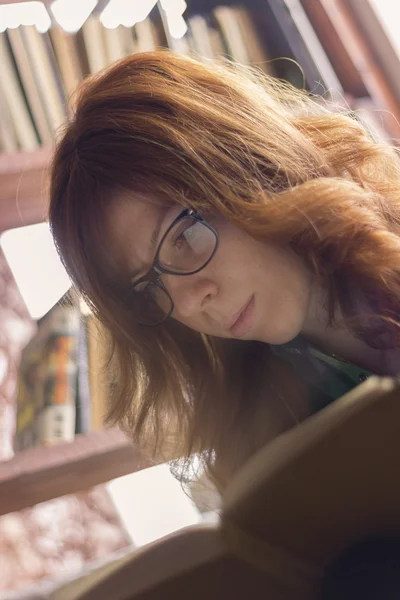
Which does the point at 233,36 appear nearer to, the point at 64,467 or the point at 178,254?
the point at 178,254

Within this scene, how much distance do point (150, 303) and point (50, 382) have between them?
0.29 meters

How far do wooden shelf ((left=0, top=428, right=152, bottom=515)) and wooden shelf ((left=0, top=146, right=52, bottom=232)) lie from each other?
0.33 m

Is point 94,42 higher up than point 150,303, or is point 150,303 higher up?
point 94,42

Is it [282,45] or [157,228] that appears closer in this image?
[157,228]

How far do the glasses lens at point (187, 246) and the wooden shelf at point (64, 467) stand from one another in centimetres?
29

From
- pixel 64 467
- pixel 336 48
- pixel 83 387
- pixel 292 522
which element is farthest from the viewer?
pixel 336 48

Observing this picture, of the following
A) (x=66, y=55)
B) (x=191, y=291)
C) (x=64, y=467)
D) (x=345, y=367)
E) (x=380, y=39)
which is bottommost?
(x=64, y=467)

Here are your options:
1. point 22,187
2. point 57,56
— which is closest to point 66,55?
point 57,56

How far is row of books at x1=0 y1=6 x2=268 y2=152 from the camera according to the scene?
930mm

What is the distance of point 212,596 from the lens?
0.50 m

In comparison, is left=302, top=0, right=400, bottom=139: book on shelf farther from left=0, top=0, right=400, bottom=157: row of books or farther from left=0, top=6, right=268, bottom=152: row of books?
left=0, top=6, right=268, bottom=152: row of books

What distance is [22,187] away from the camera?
0.94 m

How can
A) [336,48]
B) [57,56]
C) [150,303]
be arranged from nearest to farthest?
[150,303], [57,56], [336,48]

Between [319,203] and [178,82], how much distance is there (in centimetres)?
19
